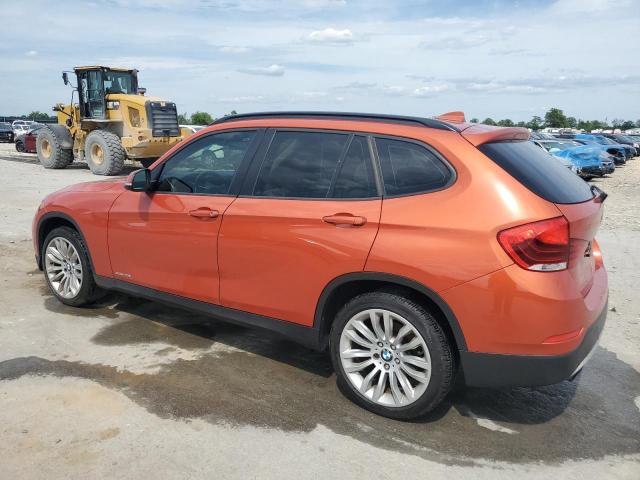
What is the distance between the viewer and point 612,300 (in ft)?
18.6

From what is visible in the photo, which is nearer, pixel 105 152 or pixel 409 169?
pixel 409 169

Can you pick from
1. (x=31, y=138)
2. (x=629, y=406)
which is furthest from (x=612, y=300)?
(x=31, y=138)

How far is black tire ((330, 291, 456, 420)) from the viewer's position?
3100mm

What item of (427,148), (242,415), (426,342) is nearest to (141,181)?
(242,415)

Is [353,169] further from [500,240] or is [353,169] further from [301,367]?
[301,367]

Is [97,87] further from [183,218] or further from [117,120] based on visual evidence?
[183,218]

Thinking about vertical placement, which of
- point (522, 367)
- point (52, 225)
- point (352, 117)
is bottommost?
point (522, 367)

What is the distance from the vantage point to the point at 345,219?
3291mm

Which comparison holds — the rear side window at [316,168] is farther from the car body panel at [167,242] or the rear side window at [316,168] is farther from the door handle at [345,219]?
the car body panel at [167,242]

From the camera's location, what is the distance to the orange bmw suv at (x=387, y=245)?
290cm

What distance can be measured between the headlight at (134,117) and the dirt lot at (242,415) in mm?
13676

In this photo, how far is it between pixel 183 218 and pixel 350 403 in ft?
5.65

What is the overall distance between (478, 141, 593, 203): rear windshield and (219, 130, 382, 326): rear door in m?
0.72

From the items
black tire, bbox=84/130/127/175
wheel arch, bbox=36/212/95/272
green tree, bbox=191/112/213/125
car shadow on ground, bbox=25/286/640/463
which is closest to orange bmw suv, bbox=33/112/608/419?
car shadow on ground, bbox=25/286/640/463
